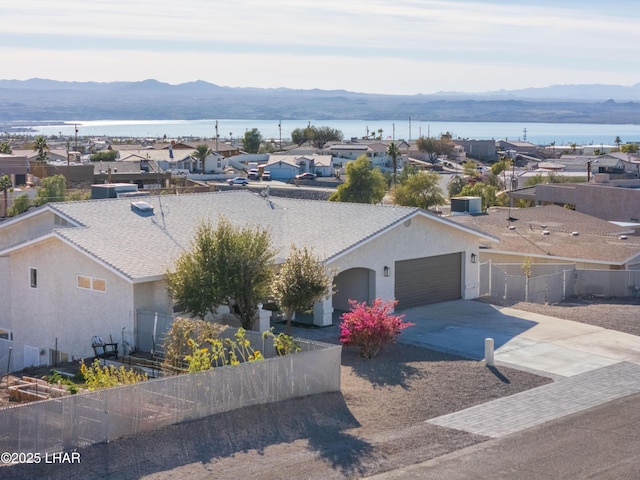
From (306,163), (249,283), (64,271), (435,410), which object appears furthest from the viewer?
(306,163)

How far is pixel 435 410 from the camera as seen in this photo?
21.1 metres

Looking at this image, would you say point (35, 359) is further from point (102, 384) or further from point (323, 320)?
point (102, 384)

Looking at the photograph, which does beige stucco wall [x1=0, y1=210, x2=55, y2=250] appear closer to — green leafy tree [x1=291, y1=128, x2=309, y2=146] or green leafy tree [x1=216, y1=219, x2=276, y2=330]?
green leafy tree [x1=216, y1=219, x2=276, y2=330]

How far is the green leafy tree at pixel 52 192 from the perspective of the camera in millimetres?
67688

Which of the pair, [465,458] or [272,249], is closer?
[465,458]

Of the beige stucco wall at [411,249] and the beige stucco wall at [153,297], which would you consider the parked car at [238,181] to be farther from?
the beige stucco wall at [153,297]

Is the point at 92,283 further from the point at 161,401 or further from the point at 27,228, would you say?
the point at 161,401

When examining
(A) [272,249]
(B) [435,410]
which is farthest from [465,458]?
(A) [272,249]

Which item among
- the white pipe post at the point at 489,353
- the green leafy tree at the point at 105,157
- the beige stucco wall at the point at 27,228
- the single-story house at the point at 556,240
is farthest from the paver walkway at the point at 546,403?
the green leafy tree at the point at 105,157

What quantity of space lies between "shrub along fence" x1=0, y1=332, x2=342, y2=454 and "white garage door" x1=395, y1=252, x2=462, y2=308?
1127cm

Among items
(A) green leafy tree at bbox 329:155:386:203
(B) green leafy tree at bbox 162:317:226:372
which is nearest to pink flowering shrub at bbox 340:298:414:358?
(B) green leafy tree at bbox 162:317:226:372

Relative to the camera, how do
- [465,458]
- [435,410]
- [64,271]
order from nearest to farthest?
[465,458] < [435,410] < [64,271]

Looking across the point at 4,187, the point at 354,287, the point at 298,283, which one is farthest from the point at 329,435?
the point at 4,187

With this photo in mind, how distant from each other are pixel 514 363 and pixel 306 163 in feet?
350
